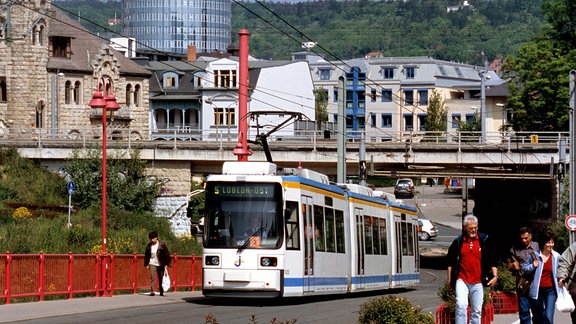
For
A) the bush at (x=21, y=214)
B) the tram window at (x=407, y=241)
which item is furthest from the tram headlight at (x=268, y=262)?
the bush at (x=21, y=214)

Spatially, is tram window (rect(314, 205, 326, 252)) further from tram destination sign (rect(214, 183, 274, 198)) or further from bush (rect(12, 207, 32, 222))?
bush (rect(12, 207, 32, 222))

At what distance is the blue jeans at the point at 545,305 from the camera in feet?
59.2

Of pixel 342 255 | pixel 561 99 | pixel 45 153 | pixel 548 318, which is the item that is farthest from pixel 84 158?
pixel 548 318

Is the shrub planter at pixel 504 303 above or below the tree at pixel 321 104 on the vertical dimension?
below

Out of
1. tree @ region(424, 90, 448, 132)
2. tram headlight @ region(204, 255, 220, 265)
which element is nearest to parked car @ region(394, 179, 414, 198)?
tree @ region(424, 90, 448, 132)

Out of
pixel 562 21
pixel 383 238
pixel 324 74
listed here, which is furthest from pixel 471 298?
pixel 324 74

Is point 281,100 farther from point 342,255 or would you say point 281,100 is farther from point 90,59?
point 342,255

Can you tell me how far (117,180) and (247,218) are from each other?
38105 mm

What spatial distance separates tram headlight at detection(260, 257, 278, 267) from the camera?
25375 mm

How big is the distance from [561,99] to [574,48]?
4.29m

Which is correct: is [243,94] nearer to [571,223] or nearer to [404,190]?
[571,223]

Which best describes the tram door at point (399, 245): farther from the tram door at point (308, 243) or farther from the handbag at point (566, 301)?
the handbag at point (566, 301)

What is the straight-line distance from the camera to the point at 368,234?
106 ft

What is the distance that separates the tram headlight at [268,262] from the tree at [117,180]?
3581cm
